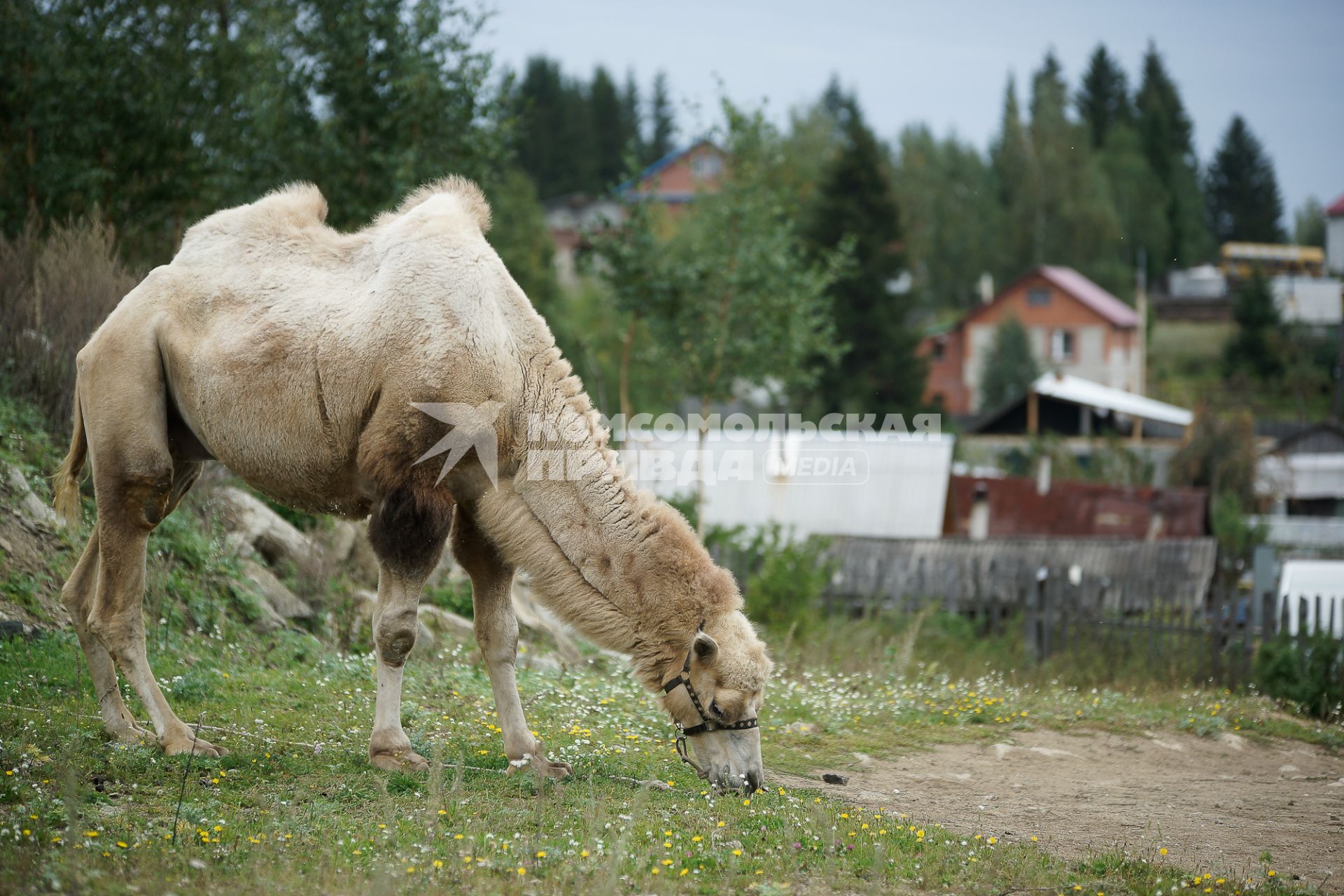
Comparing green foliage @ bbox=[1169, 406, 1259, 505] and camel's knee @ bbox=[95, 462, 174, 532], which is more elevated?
green foliage @ bbox=[1169, 406, 1259, 505]

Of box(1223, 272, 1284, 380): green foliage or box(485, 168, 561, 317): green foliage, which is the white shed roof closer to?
box(485, 168, 561, 317): green foliage

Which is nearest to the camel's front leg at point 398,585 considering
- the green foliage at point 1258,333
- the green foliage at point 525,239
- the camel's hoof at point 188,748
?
the camel's hoof at point 188,748

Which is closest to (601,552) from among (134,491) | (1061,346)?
(134,491)

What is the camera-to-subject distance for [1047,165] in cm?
6419

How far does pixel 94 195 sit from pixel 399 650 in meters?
11.9

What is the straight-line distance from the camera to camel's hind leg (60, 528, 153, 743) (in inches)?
236

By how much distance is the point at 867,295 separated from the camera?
4297 cm

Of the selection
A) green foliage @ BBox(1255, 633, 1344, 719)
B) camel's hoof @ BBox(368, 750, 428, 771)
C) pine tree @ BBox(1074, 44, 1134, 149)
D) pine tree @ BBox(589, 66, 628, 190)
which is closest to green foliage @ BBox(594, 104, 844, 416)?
green foliage @ BBox(1255, 633, 1344, 719)

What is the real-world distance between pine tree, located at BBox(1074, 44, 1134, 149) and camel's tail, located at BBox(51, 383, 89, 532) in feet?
295

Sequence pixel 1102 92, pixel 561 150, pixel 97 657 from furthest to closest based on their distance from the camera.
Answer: pixel 1102 92, pixel 561 150, pixel 97 657

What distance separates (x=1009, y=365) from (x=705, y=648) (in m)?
53.3

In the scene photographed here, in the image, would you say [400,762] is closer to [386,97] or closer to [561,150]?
[386,97]

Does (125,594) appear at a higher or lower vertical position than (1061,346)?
lower

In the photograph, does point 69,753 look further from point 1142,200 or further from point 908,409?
point 1142,200
